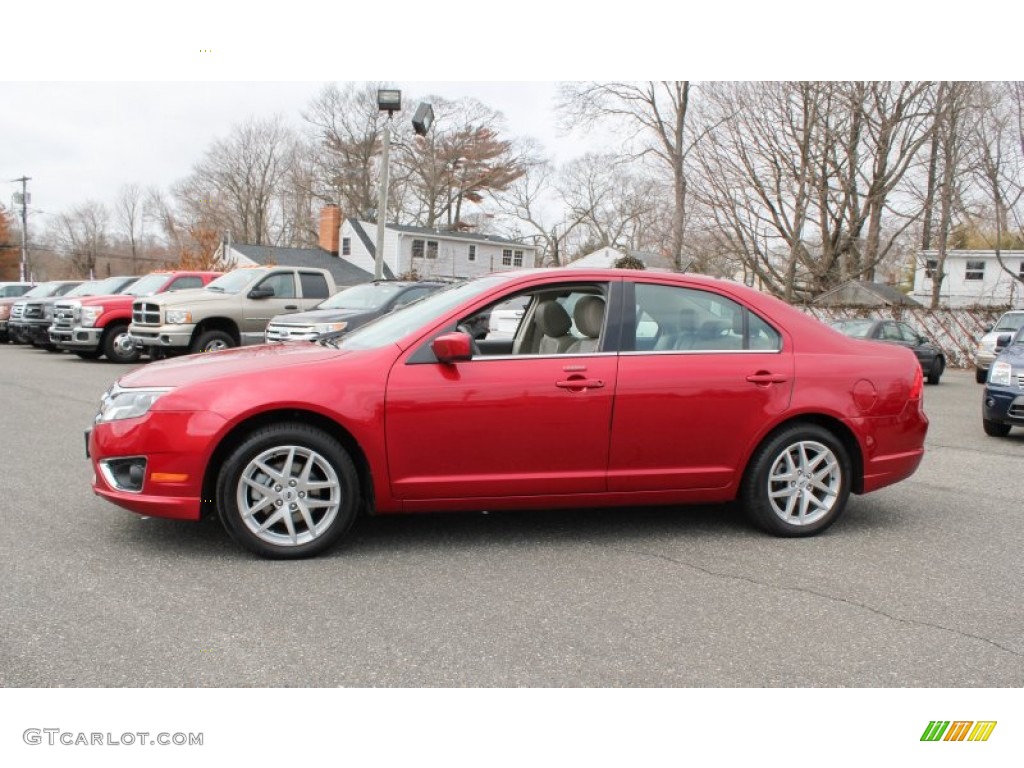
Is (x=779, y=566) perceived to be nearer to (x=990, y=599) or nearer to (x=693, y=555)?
(x=693, y=555)

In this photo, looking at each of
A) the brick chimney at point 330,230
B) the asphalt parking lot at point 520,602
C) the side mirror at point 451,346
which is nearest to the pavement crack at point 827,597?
the asphalt parking lot at point 520,602

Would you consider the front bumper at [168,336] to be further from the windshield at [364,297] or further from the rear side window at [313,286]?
the windshield at [364,297]

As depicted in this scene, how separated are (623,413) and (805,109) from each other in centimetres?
3151

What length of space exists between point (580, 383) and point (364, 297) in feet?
30.5

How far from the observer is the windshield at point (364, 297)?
13.1m

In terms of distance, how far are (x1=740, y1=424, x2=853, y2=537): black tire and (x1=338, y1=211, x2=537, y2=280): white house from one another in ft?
135

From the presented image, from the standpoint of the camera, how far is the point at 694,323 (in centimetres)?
500

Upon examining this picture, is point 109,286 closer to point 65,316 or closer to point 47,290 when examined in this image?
point 65,316

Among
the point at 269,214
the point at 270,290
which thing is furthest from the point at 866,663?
the point at 269,214

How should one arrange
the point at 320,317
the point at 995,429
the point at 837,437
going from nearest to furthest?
the point at 837,437 → the point at 995,429 → the point at 320,317

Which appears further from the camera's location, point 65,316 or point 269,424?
point 65,316

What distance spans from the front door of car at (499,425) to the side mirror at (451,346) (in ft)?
0.31
